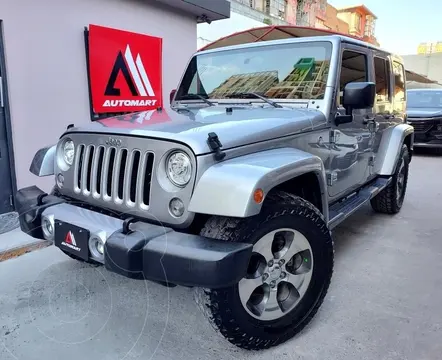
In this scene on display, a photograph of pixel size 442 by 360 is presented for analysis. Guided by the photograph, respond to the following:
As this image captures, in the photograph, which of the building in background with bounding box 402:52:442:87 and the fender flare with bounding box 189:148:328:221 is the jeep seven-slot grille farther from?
the building in background with bounding box 402:52:442:87

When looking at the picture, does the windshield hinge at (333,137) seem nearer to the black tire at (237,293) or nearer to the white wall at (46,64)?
the black tire at (237,293)

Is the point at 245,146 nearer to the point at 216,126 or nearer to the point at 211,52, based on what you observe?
the point at 216,126

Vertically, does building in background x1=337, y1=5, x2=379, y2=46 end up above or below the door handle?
above

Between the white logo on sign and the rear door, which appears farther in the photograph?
the white logo on sign

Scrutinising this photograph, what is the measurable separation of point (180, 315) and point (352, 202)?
1.79 metres

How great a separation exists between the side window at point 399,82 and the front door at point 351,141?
Answer: 102cm

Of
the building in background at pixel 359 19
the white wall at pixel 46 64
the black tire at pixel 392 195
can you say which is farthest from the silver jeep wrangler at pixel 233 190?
the building in background at pixel 359 19

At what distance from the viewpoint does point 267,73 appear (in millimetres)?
3080

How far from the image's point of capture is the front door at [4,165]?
394 centimetres

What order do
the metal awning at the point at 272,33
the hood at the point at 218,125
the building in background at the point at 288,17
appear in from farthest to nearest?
1. the building in background at the point at 288,17
2. the metal awning at the point at 272,33
3. the hood at the point at 218,125

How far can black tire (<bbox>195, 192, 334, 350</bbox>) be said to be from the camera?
1.92 meters

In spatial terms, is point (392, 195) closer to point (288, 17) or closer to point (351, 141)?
point (351, 141)

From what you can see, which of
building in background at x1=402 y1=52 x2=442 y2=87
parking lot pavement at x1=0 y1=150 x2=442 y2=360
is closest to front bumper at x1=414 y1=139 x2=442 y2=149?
parking lot pavement at x1=0 y1=150 x2=442 y2=360

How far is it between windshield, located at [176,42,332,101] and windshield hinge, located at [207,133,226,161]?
116 centimetres
